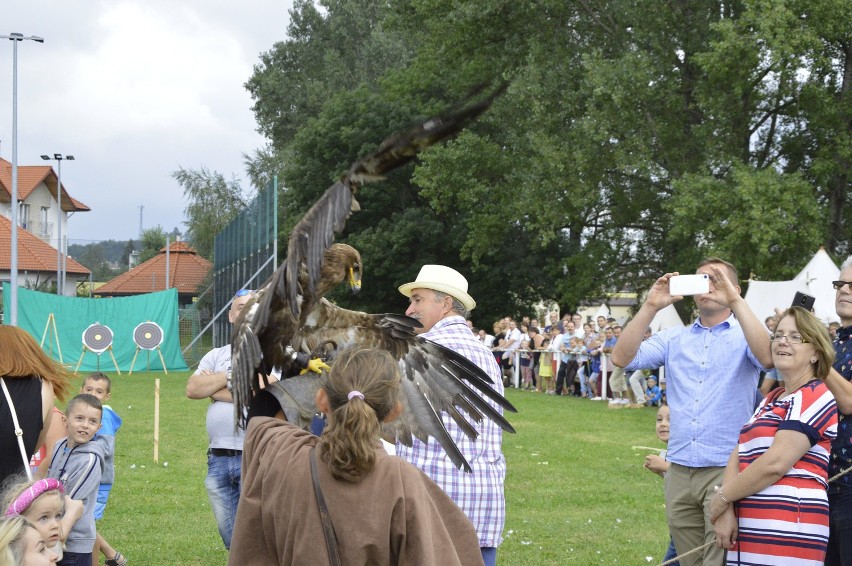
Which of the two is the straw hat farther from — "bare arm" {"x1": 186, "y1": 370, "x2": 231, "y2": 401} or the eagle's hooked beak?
"bare arm" {"x1": 186, "y1": 370, "x2": 231, "y2": 401}

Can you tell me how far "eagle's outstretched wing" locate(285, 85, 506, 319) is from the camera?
298 centimetres

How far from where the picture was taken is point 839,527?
3.71 m

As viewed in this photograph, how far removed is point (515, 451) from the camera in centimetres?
1096

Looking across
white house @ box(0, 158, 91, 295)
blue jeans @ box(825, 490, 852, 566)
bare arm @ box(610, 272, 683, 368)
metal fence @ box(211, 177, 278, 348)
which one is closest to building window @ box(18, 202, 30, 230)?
white house @ box(0, 158, 91, 295)

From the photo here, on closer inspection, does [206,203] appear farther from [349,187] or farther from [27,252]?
[349,187]

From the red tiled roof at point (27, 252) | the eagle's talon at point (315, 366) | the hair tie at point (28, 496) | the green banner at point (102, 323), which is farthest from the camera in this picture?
the red tiled roof at point (27, 252)

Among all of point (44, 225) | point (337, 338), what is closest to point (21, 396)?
point (337, 338)

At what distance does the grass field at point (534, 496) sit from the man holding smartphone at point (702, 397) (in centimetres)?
203

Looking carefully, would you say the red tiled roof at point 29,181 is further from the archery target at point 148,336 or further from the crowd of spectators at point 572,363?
the crowd of spectators at point 572,363

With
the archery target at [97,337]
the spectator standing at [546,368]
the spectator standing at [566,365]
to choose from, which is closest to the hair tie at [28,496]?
the spectator standing at [566,365]

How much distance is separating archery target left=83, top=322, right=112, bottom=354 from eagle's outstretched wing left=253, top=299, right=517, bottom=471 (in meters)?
23.3

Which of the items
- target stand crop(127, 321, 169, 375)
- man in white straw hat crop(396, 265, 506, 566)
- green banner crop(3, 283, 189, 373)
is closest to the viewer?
man in white straw hat crop(396, 265, 506, 566)

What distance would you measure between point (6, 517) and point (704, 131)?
1922cm

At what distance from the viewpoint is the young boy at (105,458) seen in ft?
16.8
